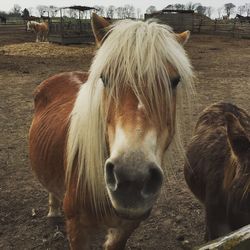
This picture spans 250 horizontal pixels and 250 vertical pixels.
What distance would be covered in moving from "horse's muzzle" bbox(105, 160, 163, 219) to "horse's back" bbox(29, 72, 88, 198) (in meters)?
1.27

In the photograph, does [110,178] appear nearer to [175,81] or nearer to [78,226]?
[175,81]

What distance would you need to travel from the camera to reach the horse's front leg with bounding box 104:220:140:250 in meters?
2.48

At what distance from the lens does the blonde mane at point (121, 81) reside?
1.74 m

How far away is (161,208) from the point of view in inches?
150

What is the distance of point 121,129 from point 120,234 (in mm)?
1266

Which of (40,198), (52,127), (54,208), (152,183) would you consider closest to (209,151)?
(52,127)

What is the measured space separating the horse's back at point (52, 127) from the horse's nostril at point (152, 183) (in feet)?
4.39

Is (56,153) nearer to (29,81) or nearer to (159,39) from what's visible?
(159,39)

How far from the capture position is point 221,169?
9.62 feet

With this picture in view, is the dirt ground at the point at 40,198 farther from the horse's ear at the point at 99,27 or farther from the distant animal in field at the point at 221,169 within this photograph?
the horse's ear at the point at 99,27

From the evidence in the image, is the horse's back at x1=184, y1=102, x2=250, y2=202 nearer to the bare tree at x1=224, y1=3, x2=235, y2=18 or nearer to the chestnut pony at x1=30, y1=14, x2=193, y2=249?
the chestnut pony at x1=30, y1=14, x2=193, y2=249

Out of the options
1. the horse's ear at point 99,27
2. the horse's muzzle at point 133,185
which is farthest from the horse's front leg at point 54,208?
the horse's muzzle at point 133,185

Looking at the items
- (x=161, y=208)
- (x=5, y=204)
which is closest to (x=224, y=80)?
(x=161, y=208)

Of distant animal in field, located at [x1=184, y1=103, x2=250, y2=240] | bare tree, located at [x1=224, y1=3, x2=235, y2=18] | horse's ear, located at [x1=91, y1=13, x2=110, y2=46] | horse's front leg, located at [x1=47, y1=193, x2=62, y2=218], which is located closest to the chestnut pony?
horse's ear, located at [x1=91, y1=13, x2=110, y2=46]
